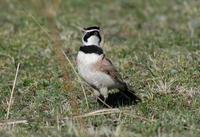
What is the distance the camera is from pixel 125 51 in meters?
9.63

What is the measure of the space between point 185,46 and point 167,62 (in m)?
1.03

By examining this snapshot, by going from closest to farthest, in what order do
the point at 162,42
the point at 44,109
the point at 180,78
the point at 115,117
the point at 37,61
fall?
1. the point at 115,117
2. the point at 44,109
3. the point at 180,78
4. the point at 37,61
5. the point at 162,42

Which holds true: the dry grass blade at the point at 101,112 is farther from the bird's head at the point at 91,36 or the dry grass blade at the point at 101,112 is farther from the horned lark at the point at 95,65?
the bird's head at the point at 91,36

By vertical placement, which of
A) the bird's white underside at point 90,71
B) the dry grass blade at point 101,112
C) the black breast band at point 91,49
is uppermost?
the black breast band at point 91,49

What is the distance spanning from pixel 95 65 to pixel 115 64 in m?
2.14

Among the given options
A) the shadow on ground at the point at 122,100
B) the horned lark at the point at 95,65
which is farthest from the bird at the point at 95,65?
the shadow on ground at the point at 122,100

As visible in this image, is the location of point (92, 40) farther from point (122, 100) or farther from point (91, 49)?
point (122, 100)

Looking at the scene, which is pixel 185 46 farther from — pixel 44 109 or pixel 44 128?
pixel 44 128

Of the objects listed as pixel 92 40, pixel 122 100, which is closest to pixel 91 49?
pixel 92 40

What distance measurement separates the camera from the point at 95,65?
22.6ft

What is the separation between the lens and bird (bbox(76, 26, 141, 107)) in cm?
686

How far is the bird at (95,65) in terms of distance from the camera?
686cm

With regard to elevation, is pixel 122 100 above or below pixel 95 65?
below

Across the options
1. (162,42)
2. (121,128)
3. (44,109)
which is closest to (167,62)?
(162,42)
